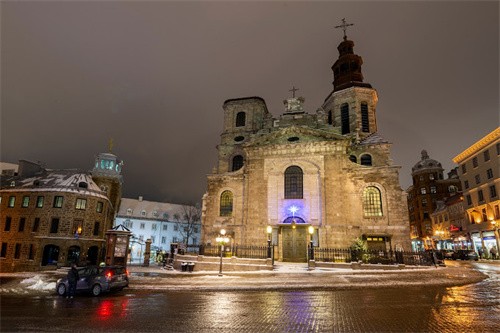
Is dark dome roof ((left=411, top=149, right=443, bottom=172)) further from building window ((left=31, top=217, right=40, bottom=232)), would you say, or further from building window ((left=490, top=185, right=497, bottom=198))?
building window ((left=31, top=217, right=40, bottom=232))

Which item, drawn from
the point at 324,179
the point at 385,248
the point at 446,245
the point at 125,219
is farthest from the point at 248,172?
the point at 446,245

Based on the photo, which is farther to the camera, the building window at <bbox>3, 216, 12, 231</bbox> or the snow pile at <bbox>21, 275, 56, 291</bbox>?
the building window at <bbox>3, 216, 12, 231</bbox>

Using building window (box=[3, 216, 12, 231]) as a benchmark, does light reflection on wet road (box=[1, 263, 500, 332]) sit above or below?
below

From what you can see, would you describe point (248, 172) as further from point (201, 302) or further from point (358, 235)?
point (201, 302)

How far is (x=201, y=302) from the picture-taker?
1100 cm

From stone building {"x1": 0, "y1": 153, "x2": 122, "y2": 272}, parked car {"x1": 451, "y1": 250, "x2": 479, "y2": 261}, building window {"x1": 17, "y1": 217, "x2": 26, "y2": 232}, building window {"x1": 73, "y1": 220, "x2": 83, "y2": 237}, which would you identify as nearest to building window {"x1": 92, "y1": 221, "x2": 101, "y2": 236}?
stone building {"x1": 0, "y1": 153, "x2": 122, "y2": 272}

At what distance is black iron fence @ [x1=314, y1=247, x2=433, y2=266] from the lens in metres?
25.0

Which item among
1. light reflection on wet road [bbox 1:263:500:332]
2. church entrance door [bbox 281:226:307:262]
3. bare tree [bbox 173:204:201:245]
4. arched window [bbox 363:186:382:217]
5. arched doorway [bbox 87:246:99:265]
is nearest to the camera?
light reflection on wet road [bbox 1:263:500:332]

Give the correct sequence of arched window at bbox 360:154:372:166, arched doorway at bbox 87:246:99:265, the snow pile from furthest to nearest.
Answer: arched doorway at bbox 87:246:99:265 → arched window at bbox 360:154:372:166 → the snow pile

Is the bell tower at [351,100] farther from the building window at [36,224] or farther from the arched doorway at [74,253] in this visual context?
the building window at [36,224]

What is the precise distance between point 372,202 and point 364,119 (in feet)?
46.8

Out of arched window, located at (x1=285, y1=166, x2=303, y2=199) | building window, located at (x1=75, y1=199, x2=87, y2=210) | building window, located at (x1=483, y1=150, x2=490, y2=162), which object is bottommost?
building window, located at (x1=75, y1=199, x2=87, y2=210)

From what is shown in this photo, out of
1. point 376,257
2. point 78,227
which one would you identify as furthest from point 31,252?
point 376,257

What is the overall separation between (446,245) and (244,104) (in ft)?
163
